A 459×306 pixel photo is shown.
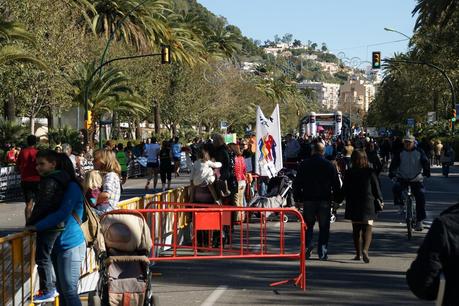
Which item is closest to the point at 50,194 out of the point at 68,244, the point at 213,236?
the point at 68,244

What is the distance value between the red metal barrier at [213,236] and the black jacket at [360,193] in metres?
0.87

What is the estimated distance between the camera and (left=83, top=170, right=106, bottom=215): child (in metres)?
9.88

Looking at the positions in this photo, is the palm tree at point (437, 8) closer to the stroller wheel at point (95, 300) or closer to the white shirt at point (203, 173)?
the white shirt at point (203, 173)

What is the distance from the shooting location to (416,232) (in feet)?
55.7

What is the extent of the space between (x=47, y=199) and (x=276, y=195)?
11883 millimetres

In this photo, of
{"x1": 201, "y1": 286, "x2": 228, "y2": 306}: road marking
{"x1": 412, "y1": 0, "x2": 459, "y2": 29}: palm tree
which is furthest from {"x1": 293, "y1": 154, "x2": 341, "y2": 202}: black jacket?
{"x1": 412, "y1": 0, "x2": 459, "y2": 29}: palm tree

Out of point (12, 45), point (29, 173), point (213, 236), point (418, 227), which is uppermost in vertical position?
point (12, 45)

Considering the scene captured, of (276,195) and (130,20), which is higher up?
(130,20)

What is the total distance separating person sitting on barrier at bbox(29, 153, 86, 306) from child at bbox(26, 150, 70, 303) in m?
0.04

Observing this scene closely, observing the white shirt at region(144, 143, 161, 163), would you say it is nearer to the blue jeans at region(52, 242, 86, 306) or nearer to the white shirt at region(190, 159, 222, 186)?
the white shirt at region(190, 159, 222, 186)

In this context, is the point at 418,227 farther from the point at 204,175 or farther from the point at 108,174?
the point at 108,174

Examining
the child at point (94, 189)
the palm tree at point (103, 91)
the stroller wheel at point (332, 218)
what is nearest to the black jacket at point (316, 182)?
the child at point (94, 189)

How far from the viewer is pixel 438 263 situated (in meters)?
4.20

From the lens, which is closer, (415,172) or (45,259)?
(45,259)
